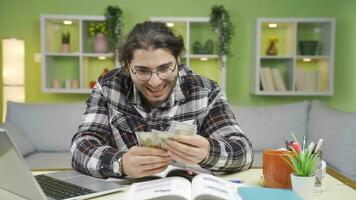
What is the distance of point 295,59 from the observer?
3.81m

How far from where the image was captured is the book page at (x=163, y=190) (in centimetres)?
90

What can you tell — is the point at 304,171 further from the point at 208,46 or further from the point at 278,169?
the point at 208,46

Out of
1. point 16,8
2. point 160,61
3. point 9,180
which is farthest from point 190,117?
point 16,8

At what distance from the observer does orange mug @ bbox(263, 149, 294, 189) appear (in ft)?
3.62

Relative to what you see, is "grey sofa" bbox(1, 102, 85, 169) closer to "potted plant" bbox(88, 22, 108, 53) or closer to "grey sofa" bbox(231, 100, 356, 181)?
"potted plant" bbox(88, 22, 108, 53)

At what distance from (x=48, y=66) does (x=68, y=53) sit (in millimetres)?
234

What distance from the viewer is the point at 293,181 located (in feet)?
3.38

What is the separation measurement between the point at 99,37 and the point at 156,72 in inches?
99.4

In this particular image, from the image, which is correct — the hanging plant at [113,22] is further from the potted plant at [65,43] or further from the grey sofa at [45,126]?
the grey sofa at [45,126]

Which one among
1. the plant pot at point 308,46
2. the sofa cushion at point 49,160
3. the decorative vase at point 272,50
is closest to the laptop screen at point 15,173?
the sofa cushion at point 49,160

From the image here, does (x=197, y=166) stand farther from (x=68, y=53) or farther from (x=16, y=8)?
(x=16, y=8)

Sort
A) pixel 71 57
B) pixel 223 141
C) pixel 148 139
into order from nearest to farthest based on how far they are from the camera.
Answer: pixel 148 139 → pixel 223 141 → pixel 71 57

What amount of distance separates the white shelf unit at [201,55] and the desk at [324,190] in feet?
8.46

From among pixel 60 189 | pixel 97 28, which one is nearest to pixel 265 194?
pixel 60 189
